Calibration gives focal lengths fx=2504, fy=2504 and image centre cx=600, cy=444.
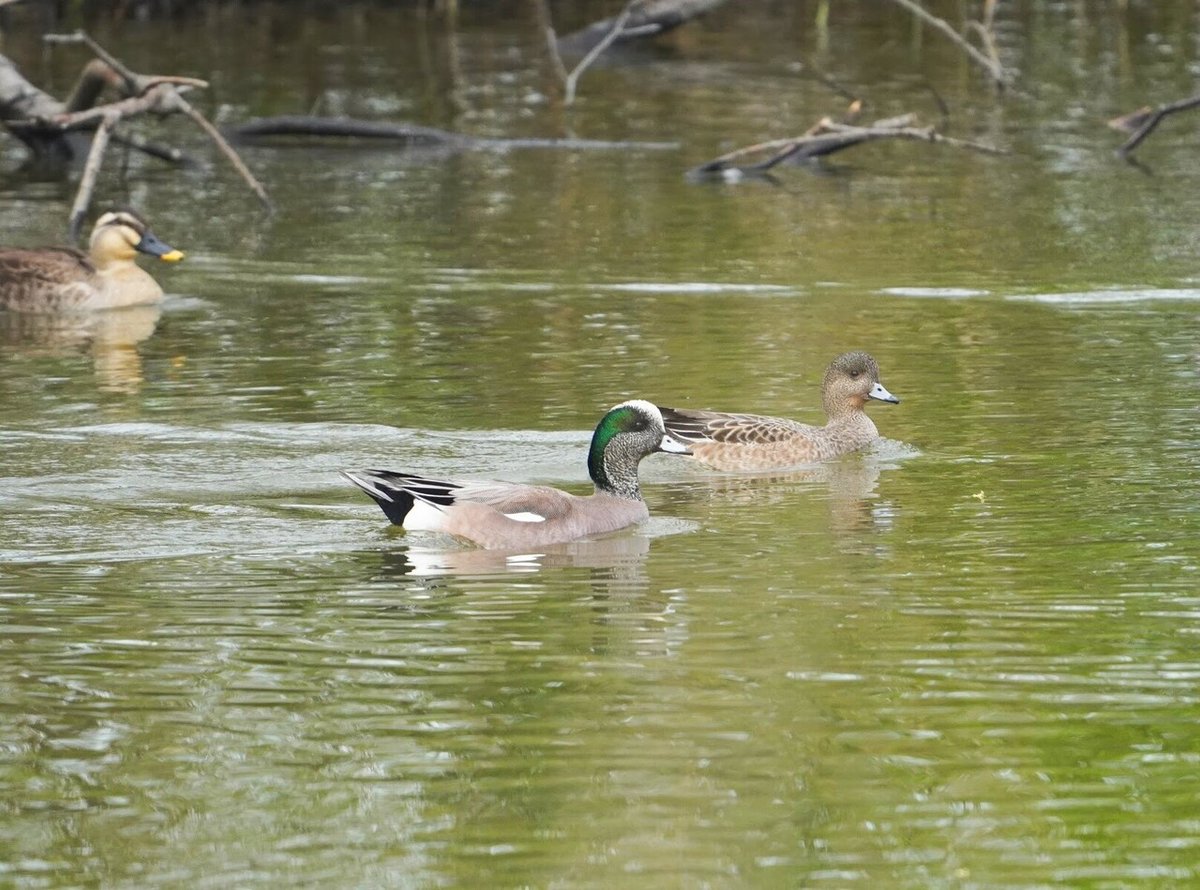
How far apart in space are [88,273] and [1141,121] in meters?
12.6

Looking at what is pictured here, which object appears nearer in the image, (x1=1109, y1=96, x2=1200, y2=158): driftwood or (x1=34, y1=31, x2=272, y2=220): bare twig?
(x1=34, y1=31, x2=272, y2=220): bare twig

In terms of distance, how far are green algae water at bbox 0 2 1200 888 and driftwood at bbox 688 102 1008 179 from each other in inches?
16.4

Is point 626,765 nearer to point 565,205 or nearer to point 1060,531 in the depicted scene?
point 1060,531

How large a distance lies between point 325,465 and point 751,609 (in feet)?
12.5

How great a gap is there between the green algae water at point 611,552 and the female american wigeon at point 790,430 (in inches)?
5.8

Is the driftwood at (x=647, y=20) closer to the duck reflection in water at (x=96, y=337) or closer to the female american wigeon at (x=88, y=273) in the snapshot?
the female american wigeon at (x=88, y=273)

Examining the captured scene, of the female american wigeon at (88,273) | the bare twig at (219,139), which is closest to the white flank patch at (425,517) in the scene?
the female american wigeon at (88,273)

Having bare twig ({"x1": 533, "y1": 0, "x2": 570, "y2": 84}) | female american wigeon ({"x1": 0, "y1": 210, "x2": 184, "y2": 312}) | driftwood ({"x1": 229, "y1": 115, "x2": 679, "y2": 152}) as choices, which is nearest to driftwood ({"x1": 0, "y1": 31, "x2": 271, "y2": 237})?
female american wigeon ({"x1": 0, "y1": 210, "x2": 184, "y2": 312})

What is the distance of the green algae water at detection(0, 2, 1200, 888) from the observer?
22.1ft

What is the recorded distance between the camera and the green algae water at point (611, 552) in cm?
675

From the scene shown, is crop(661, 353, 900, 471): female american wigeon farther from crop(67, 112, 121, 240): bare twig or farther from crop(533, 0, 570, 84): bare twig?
crop(533, 0, 570, 84): bare twig

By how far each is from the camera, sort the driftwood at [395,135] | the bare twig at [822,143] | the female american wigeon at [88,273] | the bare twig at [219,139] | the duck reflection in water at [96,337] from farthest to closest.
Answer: the driftwood at [395,135], the bare twig at [822,143], the bare twig at [219,139], the female american wigeon at [88,273], the duck reflection in water at [96,337]

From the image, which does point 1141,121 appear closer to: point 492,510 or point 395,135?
point 395,135

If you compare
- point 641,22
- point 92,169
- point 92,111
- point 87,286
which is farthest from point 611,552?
point 641,22
